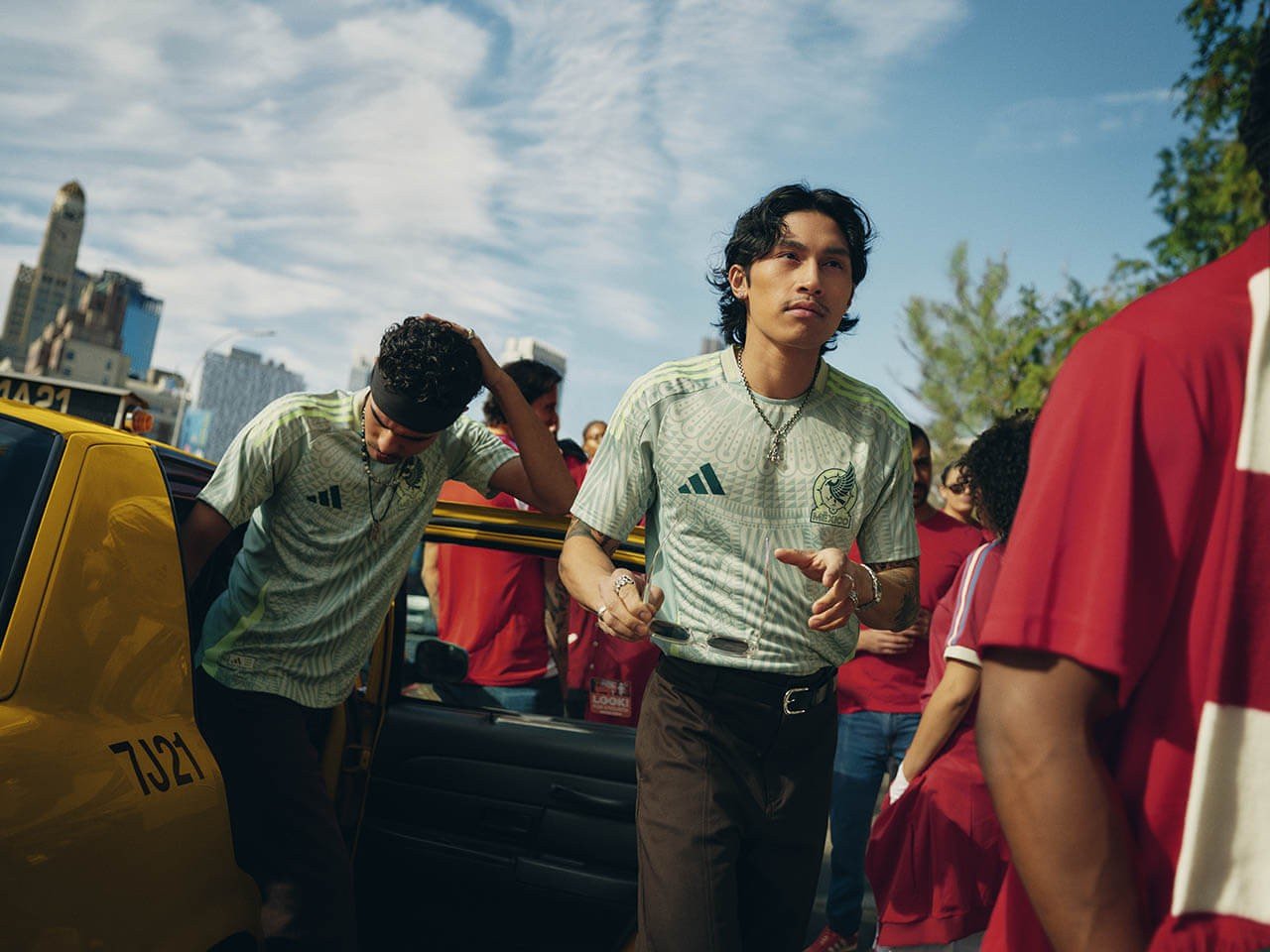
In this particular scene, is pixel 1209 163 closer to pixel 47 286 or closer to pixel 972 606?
pixel 972 606

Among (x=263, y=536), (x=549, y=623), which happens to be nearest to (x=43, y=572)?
Result: (x=263, y=536)

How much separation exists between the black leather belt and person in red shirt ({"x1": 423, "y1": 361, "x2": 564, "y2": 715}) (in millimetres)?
1442

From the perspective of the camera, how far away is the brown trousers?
2.09 metres

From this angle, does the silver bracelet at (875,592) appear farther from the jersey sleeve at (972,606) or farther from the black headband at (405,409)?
the black headband at (405,409)

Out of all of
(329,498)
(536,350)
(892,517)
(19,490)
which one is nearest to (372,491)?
(329,498)

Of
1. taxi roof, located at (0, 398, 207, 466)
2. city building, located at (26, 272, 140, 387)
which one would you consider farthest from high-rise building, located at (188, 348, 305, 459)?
taxi roof, located at (0, 398, 207, 466)

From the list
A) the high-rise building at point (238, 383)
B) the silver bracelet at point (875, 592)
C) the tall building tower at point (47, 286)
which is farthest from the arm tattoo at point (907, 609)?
the tall building tower at point (47, 286)

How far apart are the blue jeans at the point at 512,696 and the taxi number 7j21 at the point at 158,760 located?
1442 millimetres

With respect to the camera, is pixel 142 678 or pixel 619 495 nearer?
pixel 142 678

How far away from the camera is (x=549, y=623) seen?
387 cm

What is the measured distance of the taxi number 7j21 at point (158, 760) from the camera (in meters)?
1.96

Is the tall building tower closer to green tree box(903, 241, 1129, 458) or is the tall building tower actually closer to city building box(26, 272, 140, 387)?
city building box(26, 272, 140, 387)

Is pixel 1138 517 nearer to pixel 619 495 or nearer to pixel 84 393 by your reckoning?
pixel 619 495

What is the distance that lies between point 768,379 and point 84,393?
2307 millimetres
